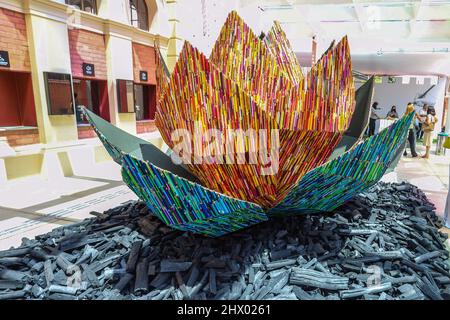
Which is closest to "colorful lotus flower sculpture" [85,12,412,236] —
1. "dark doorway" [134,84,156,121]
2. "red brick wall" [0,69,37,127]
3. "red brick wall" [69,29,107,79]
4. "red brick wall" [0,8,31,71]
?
"red brick wall" [0,8,31,71]

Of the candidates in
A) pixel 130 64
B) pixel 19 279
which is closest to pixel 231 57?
pixel 19 279

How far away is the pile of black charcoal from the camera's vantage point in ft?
4.39

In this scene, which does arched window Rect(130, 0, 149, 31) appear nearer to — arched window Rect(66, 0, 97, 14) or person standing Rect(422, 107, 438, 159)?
arched window Rect(66, 0, 97, 14)

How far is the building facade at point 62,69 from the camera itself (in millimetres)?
5070

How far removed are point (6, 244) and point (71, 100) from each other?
382 cm

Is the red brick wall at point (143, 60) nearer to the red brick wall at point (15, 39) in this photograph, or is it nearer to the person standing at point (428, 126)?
the red brick wall at point (15, 39)

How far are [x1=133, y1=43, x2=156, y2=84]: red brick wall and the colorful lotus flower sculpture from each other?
670 centimetres

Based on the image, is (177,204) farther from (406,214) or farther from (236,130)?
(406,214)

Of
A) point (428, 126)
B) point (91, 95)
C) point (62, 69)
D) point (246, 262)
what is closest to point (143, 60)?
point (91, 95)

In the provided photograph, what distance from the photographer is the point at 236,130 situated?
134 cm

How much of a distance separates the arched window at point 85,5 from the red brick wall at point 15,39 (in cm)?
134

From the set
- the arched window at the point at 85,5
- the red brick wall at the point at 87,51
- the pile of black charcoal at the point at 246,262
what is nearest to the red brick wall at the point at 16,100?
the red brick wall at the point at 87,51

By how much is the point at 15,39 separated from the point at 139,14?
12.1 feet

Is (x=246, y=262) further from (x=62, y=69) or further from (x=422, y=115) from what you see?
(x=422, y=115)
